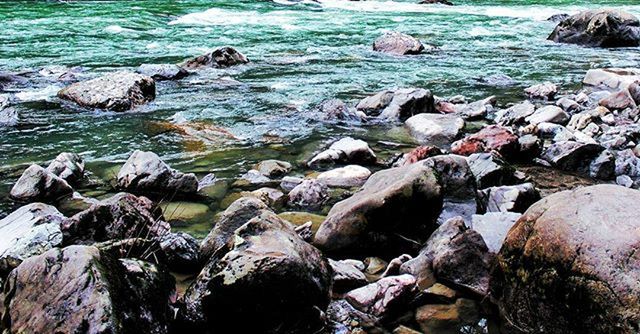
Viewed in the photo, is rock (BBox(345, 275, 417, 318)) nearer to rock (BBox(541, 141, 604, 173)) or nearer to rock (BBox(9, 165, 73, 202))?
rock (BBox(9, 165, 73, 202))

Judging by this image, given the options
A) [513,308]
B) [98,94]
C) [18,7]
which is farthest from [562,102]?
[18,7]

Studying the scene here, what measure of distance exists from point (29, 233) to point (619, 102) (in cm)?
689

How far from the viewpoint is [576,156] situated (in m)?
5.26

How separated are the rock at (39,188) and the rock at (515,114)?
4.88m

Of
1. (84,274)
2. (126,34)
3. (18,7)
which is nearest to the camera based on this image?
(84,274)

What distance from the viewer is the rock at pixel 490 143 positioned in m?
5.63

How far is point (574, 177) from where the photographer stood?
5.07 m

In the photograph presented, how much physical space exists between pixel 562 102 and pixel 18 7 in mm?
18408

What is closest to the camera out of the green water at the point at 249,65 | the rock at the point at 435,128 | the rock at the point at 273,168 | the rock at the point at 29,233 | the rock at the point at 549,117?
the rock at the point at 29,233

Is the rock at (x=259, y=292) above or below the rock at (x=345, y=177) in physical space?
above

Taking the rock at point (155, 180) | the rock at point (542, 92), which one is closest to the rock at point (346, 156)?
the rock at point (155, 180)

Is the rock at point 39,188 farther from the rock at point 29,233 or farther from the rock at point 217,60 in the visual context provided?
the rock at point 217,60

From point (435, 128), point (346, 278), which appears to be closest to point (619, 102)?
point (435, 128)

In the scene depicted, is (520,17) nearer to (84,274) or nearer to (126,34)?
(126,34)
